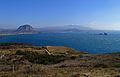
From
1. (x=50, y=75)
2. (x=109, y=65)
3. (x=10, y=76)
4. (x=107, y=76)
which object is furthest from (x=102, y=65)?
(x=10, y=76)

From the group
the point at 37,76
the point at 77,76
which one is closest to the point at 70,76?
the point at 77,76

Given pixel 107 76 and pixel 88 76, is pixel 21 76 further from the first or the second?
pixel 107 76

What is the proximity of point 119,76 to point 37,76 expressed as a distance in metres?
7.09

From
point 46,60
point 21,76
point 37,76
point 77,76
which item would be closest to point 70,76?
point 77,76

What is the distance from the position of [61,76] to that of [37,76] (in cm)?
203

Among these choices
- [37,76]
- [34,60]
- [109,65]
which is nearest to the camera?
[37,76]

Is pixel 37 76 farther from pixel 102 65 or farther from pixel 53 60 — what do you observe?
pixel 53 60

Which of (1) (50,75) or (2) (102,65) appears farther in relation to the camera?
(2) (102,65)

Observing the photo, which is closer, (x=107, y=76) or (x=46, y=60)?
(x=107, y=76)

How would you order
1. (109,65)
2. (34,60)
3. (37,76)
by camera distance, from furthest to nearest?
(34,60), (109,65), (37,76)

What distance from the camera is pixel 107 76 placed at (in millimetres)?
22312

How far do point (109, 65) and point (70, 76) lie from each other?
11.9 m

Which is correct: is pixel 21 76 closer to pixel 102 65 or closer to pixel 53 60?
pixel 102 65

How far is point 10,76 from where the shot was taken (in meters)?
21.7
